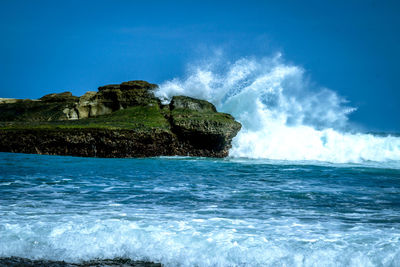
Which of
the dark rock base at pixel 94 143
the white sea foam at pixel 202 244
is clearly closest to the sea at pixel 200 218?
the white sea foam at pixel 202 244

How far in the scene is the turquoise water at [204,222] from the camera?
2547 millimetres

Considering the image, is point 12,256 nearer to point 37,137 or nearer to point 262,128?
point 37,137

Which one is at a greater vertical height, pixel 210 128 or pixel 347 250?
A: pixel 210 128

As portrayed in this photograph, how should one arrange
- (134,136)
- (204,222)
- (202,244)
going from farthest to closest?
1. (134,136)
2. (204,222)
3. (202,244)

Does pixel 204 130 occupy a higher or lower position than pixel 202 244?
higher

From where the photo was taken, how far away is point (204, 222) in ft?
11.3

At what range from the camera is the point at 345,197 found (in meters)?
5.04

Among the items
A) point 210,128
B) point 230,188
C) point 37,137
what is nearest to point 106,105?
point 37,137

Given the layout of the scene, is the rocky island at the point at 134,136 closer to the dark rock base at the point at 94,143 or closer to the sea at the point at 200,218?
the dark rock base at the point at 94,143

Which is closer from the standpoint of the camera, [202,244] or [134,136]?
[202,244]

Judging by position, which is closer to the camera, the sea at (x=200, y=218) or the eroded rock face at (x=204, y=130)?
the sea at (x=200, y=218)

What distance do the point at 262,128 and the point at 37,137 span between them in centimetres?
977

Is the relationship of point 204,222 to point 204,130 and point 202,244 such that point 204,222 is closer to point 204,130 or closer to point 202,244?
point 202,244

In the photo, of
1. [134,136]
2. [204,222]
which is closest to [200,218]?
[204,222]
